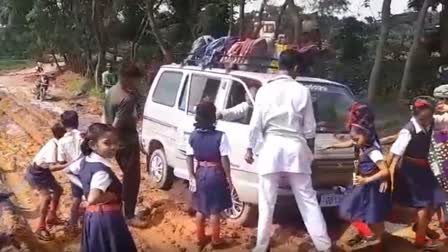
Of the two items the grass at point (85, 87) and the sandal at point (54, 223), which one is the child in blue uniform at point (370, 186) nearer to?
the sandal at point (54, 223)

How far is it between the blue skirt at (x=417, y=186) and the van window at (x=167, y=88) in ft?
11.5

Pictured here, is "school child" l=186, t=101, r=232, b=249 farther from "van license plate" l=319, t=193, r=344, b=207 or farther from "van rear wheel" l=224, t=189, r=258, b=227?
"van license plate" l=319, t=193, r=344, b=207

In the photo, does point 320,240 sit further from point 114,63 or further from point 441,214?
point 114,63

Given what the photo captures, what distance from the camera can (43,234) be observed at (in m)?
7.27

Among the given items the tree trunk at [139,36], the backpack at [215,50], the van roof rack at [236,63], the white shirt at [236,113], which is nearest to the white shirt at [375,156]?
the white shirt at [236,113]

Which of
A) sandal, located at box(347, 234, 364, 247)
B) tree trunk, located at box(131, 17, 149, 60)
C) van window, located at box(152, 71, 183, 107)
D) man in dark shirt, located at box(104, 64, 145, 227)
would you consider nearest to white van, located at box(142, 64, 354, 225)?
van window, located at box(152, 71, 183, 107)

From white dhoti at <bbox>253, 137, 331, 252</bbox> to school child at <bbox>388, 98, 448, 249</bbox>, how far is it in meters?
0.81

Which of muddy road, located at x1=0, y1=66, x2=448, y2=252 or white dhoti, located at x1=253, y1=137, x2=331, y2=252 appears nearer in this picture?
white dhoti, located at x1=253, y1=137, x2=331, y2=252

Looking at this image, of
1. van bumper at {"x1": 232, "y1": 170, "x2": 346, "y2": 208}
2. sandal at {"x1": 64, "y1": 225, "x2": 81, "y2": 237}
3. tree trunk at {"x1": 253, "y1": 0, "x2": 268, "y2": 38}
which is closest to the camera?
van bumper at {"x1": 232, "y1": 170, "x2": 346, "y2": 208}

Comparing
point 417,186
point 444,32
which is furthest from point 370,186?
point 444,32

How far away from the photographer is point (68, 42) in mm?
29594

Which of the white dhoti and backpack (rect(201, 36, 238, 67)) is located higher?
backpack (rect(201, 36, 238, 67))

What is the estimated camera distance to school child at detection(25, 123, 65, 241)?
7023 mm

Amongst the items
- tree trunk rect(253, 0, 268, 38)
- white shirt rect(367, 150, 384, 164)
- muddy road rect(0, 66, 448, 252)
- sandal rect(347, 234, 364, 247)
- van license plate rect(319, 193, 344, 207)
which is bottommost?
muddy road rect(0, 66, 448, 252)
